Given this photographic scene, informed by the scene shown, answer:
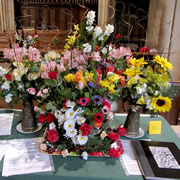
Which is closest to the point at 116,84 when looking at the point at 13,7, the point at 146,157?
the point at 146,157

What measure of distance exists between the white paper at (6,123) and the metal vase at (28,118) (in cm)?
10

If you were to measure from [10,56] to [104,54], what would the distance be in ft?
1.52

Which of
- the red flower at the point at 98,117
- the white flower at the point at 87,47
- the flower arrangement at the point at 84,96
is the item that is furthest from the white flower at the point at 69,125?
the white flower at the point at 87,47

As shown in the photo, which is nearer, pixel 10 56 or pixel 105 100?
pixel 105 100

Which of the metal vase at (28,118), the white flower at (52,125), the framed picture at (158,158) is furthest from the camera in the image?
the metal vase at (28,118)

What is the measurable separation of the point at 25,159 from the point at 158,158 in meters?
0.58

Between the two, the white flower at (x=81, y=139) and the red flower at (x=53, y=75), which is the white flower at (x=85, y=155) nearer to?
the white flower at (x=81, y=139)

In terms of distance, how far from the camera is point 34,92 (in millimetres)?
995

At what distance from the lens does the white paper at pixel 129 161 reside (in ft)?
2.83

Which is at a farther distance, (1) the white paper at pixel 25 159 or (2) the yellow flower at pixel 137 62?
(2) the yellow flower at pixel 137 62

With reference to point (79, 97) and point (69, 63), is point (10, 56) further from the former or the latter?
point (79, 97)

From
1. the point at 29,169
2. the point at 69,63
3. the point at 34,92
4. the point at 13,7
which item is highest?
the point at 13,7

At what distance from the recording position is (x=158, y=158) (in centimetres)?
91

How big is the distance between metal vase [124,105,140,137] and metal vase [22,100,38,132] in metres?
0.51
